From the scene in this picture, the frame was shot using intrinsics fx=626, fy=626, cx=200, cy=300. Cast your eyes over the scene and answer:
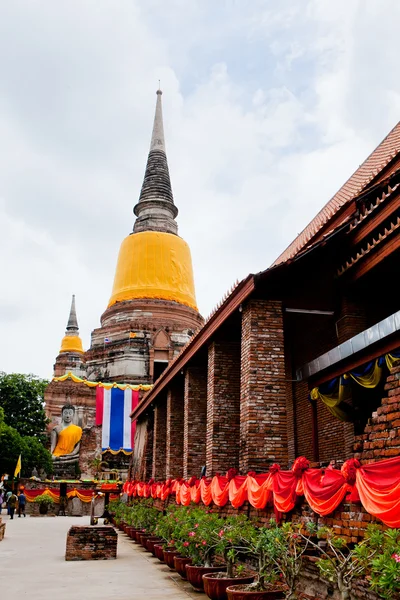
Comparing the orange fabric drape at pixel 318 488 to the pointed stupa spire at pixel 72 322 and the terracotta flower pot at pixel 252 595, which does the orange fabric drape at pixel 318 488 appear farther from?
the pointed stupa spire at pixel 72 322

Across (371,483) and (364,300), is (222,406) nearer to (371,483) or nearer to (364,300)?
(364,300)

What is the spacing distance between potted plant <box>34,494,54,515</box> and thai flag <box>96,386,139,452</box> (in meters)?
4.33

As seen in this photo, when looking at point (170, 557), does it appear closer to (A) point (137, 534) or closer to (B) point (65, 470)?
(A) point (137, 534)

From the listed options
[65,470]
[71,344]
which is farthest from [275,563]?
[71,344]

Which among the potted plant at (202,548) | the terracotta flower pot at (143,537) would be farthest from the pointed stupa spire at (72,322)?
the potted plant at (202,548)

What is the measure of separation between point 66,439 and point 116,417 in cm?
433

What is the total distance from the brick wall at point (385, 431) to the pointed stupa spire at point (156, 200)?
3871 centimetres

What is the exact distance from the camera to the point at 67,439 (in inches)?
1366

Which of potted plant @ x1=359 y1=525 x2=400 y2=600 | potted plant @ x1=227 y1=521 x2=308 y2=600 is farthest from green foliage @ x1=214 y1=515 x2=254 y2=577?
potted plant @ x1=359 y1=525 x2=400 y2=600

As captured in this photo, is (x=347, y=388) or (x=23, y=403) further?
(x=23, y=403)

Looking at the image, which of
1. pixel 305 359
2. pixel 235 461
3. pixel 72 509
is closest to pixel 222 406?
pixel 235 461

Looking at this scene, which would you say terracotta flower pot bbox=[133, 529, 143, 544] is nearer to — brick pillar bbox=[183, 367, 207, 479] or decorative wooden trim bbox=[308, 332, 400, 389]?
brick pillar bbox=[183, 367, 207, 479]

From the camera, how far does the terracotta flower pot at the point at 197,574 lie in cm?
805

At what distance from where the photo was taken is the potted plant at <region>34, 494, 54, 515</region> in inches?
1094
